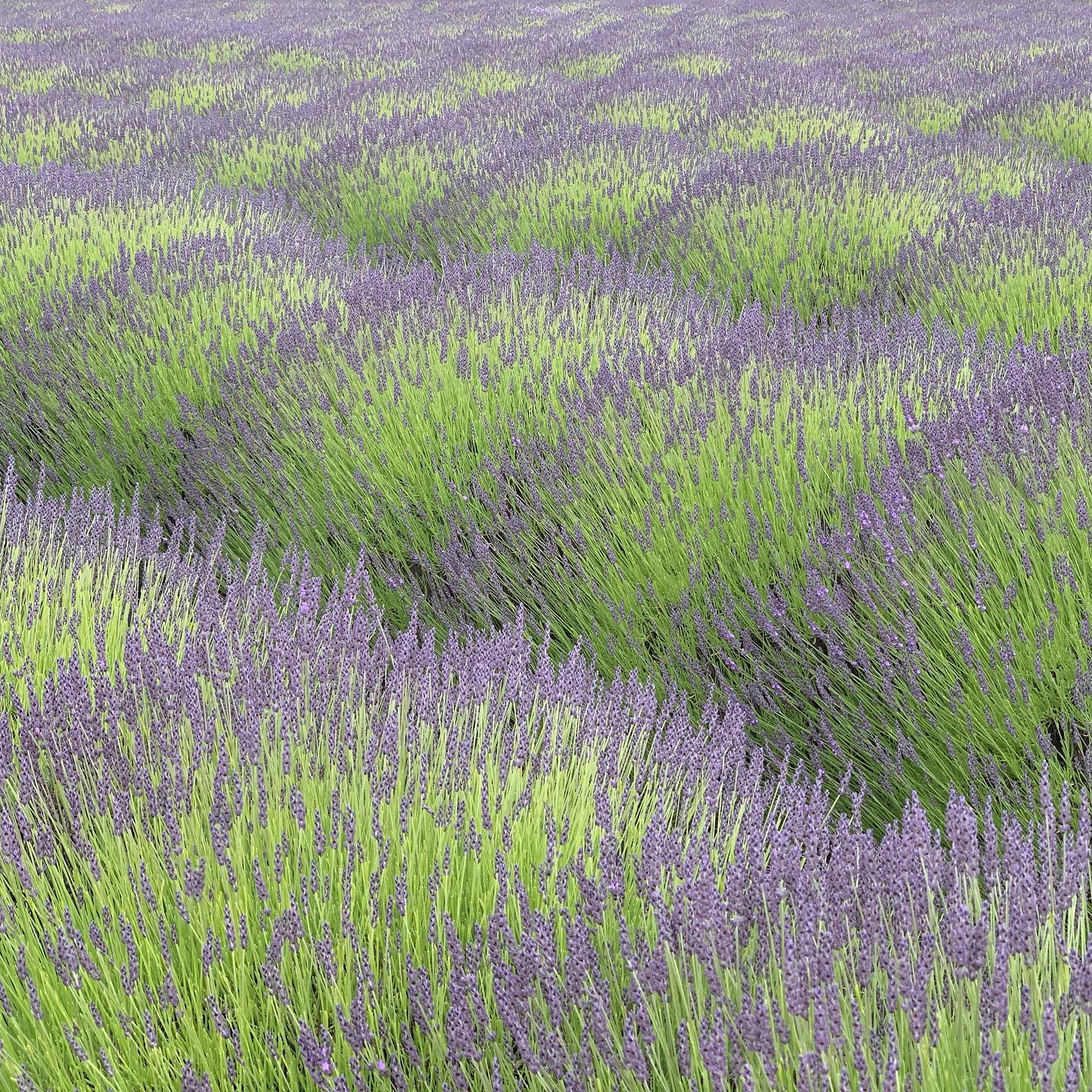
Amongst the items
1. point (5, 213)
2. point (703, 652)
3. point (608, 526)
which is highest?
point (5, 213)

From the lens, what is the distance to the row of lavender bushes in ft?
3.17

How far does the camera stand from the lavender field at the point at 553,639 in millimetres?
1045

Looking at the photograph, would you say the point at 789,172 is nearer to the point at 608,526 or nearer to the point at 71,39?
the point at 608,526

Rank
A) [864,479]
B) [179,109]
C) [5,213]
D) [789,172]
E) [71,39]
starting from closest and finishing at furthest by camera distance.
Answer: [864,479] → [5,213] → [789,172] → [179,109] → [71,39]

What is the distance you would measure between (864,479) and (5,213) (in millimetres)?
4098

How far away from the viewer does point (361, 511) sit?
2.92 meters

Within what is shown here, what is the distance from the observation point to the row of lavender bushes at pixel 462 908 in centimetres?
97

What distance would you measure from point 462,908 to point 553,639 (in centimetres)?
136

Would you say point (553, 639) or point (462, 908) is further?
point (553, 639)

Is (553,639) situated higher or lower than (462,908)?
lower

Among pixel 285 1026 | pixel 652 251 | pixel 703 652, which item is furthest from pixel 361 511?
pixel 652 251

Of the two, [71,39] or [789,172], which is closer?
[789,172]

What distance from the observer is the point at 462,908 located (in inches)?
51.2

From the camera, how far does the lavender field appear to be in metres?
1.04
